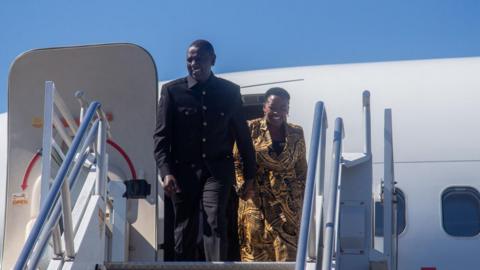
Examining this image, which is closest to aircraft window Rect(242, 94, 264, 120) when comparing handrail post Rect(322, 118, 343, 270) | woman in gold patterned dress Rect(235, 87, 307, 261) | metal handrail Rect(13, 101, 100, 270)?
woman in gold patterned dress Rect(235, 87, 307, 261)

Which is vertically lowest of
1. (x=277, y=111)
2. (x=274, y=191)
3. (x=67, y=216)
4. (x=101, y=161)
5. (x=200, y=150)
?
(x=67, y=216)

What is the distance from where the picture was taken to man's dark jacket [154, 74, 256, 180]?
6715mm

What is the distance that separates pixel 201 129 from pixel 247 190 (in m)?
0.60

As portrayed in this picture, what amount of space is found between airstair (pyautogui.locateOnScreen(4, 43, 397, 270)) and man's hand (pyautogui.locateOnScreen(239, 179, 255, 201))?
3.07ft

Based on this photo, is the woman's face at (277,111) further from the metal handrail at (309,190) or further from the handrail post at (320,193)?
the metal handrail at (309,190)

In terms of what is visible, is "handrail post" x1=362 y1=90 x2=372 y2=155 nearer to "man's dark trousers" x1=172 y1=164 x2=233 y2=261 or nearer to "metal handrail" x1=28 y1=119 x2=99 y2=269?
"man's dark trousers" x1=172 y1=164 x2=233 y2=261

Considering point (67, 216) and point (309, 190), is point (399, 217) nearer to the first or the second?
point (309, 190)

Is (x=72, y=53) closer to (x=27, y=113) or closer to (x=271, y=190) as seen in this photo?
(x=27, y=113)

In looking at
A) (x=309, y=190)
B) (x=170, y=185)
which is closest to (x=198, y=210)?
(x=170, y=185)

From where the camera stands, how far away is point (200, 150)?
6746 millimetres

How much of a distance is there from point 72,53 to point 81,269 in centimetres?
300

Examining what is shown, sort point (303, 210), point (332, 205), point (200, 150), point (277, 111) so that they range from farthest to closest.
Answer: point (277, 111) < point (200, 150) < point (332, 205) < point (303, 210)

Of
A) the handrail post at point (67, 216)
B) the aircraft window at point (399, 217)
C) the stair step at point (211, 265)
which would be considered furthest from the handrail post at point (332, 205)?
the aircraft window at point (399, 217)

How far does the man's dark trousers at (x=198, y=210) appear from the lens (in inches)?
255
